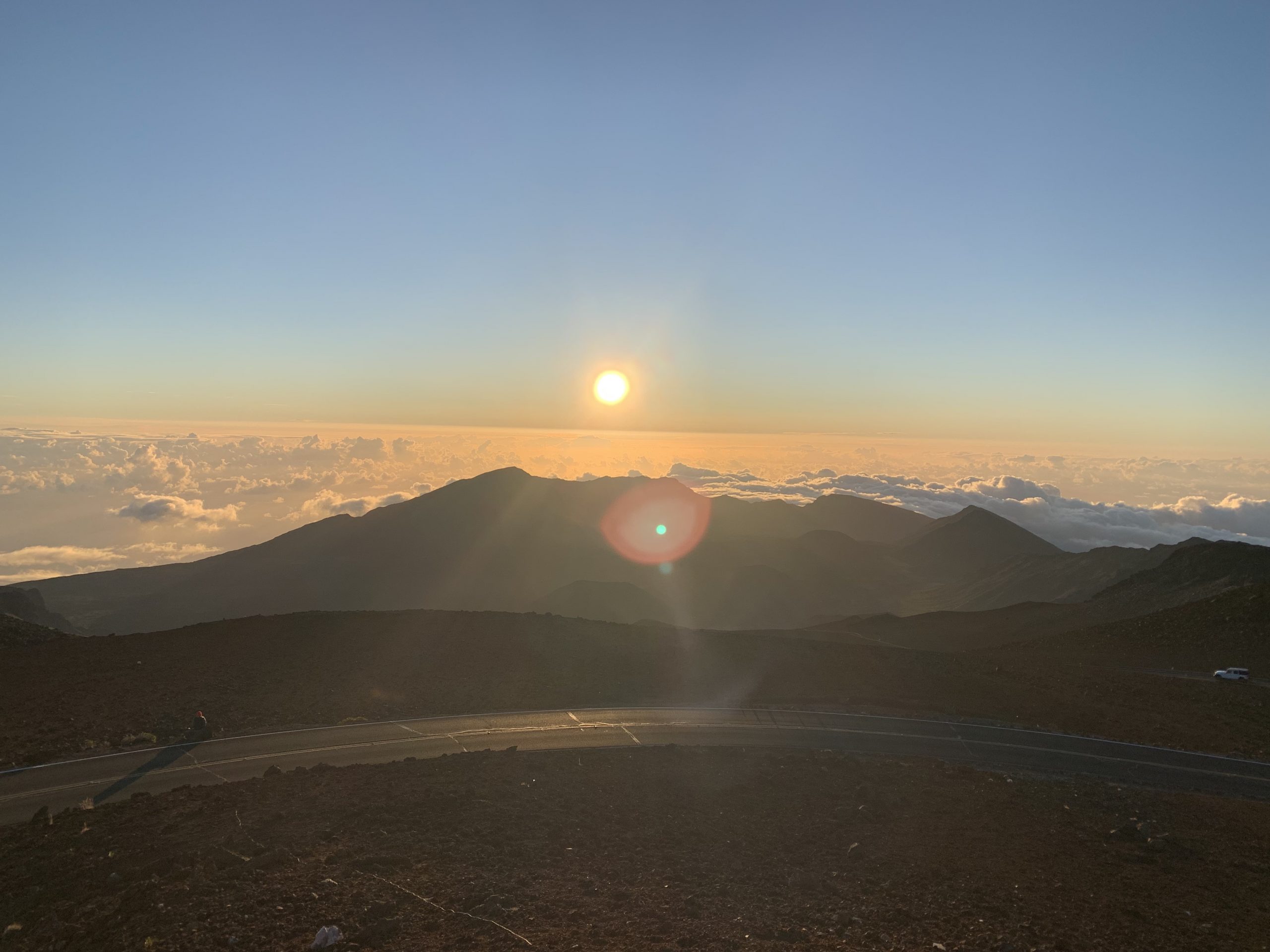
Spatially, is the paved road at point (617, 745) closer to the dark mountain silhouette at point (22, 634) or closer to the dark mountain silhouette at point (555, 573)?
the dark mountain silhouette at point (22, 634)

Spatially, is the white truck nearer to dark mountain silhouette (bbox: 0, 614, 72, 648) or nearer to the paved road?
the paved road

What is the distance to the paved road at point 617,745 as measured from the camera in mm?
19266

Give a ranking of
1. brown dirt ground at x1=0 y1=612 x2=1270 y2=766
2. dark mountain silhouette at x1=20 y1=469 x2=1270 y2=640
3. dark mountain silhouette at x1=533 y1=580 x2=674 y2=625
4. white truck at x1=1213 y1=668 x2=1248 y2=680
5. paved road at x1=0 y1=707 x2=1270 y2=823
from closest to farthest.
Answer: paved road at x1=0 y1=707 x2=1270 y2=823 < brown dirt ground at x1=0 y1=612 x2=1270 y2=766 < white truck at x1=1213 y1=668 x2=1248 y2=680 < dark mountain silhouette at x1=533 y1=580 x2=674 y2=625 < dark mountain silhouette at x1=20 y1=469 x2=1270 y2=640

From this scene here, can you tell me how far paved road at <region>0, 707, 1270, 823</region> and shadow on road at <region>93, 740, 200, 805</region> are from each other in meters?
0.05

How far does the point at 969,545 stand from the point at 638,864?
183 meters

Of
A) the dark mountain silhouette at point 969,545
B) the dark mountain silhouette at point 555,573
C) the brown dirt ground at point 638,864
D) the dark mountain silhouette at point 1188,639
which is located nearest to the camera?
the brown dirt ground at point 638,864

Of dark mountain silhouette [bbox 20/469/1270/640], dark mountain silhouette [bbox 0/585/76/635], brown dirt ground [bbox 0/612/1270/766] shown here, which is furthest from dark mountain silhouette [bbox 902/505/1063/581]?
dark mountain silhouette [bbox 0/585/76/635]

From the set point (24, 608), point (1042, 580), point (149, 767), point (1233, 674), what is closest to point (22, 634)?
point (149, 767)

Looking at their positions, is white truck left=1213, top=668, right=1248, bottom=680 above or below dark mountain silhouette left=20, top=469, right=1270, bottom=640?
above

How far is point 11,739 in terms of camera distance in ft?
70.9

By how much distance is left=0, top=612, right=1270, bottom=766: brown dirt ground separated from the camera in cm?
2509

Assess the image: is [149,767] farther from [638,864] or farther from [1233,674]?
[1233,674]

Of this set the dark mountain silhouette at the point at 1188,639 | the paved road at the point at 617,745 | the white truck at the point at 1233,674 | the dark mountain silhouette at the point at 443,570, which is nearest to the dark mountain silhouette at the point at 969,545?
the dark mountain silhouette at the point at 443,570

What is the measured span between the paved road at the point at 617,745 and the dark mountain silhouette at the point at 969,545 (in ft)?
479
